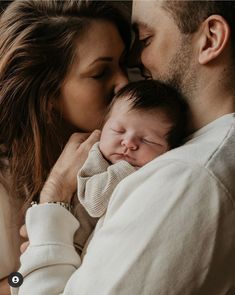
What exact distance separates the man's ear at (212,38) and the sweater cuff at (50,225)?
400 mm

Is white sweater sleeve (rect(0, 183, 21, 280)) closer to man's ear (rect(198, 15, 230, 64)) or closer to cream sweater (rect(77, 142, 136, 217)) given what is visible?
cream sweater (rect(77, 142, 136, 217))

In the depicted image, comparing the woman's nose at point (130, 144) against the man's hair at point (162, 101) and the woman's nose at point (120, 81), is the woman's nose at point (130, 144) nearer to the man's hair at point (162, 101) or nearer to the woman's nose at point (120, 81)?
the man's hair at point (162, 101)

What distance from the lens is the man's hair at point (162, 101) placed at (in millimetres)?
1007

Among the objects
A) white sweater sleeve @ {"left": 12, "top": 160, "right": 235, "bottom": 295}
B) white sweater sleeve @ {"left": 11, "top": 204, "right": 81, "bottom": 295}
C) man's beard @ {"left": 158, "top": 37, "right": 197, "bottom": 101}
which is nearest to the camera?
white sweater sleeve @ {"left": 12, "top": 160, "right": 235, "bottom": 295}

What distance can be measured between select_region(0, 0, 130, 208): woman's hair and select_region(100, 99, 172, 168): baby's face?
0.75 ft

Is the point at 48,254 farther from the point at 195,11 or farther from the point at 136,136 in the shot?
the point at 195,11

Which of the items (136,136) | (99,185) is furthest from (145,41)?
(99,185)

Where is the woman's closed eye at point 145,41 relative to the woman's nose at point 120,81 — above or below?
above

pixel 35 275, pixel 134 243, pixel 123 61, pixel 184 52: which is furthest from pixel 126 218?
pixel 123 61

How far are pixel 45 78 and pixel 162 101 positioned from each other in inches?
12.0

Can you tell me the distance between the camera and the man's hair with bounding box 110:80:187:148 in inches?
39.6

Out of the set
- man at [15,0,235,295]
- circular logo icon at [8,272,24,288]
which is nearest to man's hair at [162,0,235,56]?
man at [15,0,235,295]

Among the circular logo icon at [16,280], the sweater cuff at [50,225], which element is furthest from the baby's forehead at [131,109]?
the circular logo icon at [16,280]

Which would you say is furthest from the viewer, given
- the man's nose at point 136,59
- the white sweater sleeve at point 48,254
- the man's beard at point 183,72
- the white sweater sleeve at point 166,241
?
the man's nose at point 136,59
